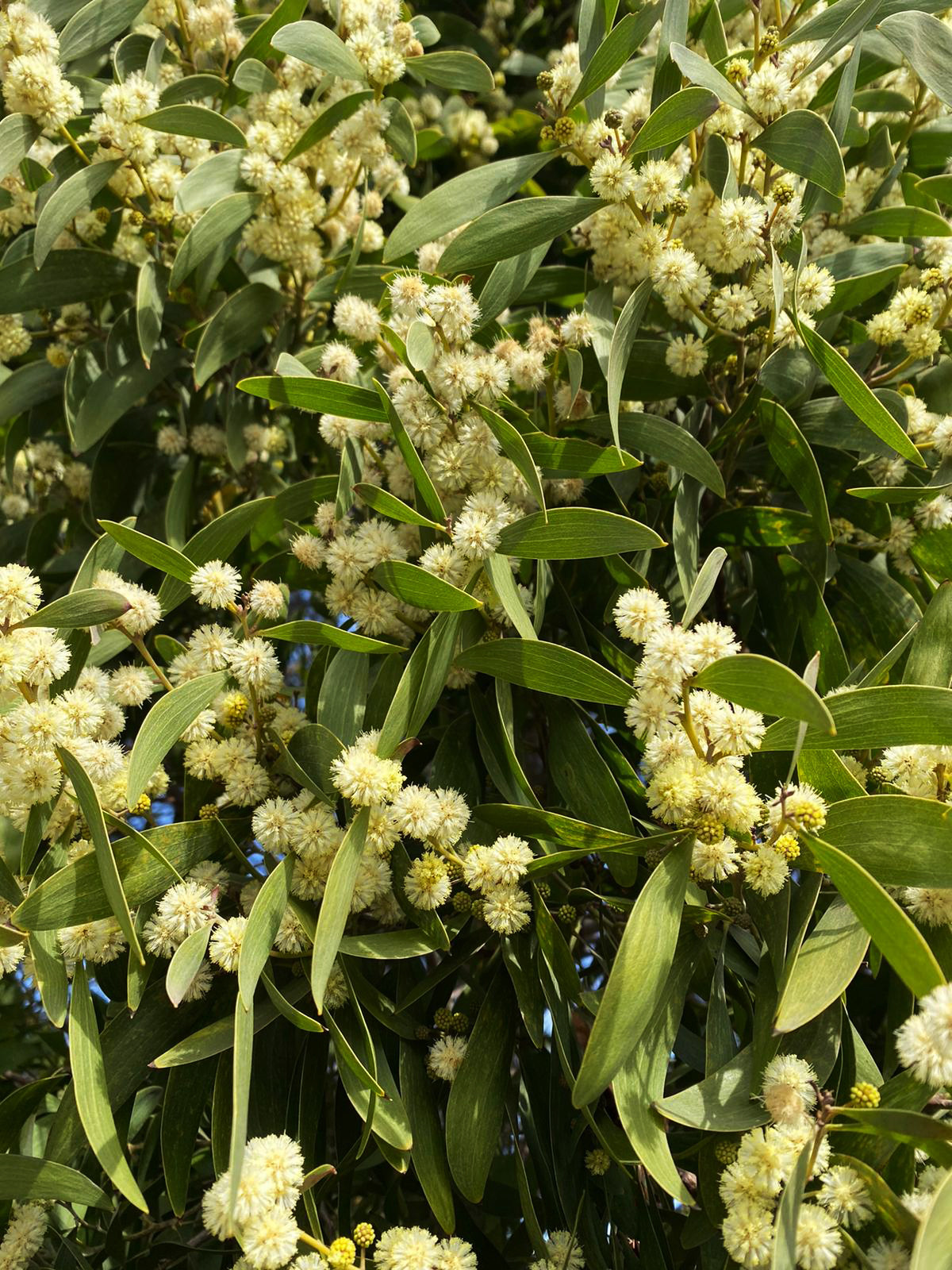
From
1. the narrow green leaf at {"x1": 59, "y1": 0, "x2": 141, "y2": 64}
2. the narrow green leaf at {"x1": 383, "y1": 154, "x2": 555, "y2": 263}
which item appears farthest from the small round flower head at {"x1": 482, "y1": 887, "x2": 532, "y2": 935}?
the narrow green leaf at {"x1": 59, "y1": 0, "x2": 141, "y2": 64}

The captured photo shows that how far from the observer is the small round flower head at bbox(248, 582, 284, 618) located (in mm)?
1165

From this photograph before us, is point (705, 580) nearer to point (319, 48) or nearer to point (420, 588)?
point (420, 588)

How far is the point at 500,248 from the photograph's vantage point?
121 centimetres

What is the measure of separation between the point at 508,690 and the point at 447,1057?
411 mm

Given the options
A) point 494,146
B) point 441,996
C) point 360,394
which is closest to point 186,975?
point 441,996

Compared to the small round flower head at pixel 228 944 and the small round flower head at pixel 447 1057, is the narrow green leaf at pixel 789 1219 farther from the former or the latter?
the small round flower head at pixel 228 944

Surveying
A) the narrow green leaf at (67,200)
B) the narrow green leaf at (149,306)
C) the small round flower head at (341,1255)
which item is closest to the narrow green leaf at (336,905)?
the small round flower head at (341,1255)

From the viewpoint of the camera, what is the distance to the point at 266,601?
1166 mm

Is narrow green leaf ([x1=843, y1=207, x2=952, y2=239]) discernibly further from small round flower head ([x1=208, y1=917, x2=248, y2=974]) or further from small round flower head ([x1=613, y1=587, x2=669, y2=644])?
small round flower head ([x1=208, y1=917, x2=248, y2=974])

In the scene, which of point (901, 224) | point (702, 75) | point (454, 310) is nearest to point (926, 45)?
point (901, 224)

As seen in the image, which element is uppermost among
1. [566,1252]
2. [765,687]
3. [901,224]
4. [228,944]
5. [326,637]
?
[901,224]

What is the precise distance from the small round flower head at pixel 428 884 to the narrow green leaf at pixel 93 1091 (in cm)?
36

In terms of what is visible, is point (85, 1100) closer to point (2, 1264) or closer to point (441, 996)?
point (2, 1264)

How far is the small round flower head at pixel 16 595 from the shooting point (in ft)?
3.56
